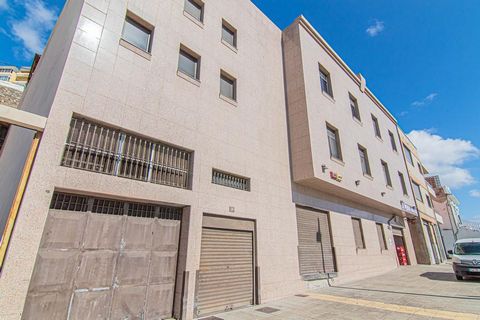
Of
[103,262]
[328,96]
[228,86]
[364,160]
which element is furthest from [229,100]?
[364,160]

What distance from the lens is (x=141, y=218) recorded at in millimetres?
6031

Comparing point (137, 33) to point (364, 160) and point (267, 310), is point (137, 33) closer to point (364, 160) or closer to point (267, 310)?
point (267, 310)

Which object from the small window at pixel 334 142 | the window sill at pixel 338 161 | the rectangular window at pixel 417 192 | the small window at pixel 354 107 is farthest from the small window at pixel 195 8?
the rectangular window at pixel 417 192

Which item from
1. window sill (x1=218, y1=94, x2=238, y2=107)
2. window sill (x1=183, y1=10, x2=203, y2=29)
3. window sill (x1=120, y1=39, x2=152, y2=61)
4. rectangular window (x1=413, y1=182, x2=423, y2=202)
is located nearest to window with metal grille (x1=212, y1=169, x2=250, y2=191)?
window sill (x1=218, y1=94, x2=238, y2=107)

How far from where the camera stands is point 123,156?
598 cm

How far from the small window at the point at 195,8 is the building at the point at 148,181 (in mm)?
51

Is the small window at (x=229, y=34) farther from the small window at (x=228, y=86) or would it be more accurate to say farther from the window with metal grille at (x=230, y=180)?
the window with metal grille at (x=230, y=180)

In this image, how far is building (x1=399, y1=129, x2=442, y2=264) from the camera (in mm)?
21328

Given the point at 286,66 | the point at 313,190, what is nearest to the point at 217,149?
the point at 313,190

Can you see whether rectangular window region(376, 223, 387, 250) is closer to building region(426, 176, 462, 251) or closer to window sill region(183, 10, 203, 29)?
window sill region(183, 10, 203, 29)

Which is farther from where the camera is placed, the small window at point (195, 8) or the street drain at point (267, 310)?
the small window at point (195, 8)

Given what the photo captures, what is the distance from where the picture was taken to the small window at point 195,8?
9273 millimetres

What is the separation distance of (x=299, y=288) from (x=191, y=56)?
995cm

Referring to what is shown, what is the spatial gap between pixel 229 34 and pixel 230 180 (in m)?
6.95
